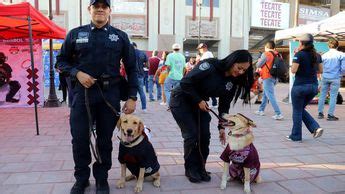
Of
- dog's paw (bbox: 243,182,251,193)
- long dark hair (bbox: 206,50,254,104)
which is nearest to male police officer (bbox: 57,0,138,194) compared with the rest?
long dark hair (bbox: 206,50,254,104)

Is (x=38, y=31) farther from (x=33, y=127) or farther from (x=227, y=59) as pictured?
(x=227, y=59)

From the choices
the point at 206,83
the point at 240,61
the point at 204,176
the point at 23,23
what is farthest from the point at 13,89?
the point at 240,61

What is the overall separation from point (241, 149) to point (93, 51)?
175 centimetres

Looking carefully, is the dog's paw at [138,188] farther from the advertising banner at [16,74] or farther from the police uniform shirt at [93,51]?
the advertising banner at [16,74]

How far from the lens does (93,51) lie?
3.24 metres

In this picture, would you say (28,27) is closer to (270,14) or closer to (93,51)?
(93,51)

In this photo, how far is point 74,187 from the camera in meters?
3.49

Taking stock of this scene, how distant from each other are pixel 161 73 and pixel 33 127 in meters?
4.46

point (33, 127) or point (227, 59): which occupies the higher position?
point (227, 59)

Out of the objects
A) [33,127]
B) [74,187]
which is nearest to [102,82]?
[74,187]

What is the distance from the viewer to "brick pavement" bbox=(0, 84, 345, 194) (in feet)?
12.5

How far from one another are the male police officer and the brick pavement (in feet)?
1.50

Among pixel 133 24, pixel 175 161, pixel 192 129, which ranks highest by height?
pixel 133 24

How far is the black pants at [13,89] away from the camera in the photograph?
9695 mm
